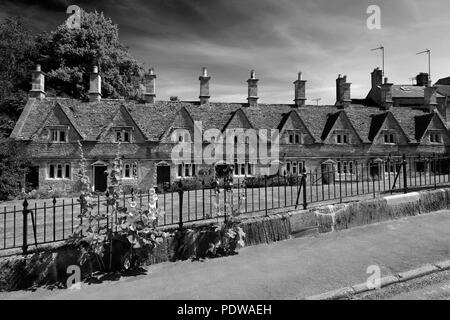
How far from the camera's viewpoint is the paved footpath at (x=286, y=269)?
19.0 ft

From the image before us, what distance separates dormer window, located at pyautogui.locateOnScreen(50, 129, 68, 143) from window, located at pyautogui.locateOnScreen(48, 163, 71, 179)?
218 centimetres

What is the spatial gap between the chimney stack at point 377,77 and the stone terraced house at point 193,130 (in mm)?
1792

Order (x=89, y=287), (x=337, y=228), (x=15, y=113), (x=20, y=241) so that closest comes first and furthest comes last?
(x=89, y=287)
(x=20, y=241)
(x=337, y=228)
(x=15, y=113)

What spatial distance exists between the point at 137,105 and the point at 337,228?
2737cm

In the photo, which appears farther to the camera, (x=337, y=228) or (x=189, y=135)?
(x=189, y=135)

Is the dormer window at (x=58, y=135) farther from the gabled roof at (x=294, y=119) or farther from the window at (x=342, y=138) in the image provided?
the window at (x=342, y=138)

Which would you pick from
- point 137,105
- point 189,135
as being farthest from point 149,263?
point 137,105

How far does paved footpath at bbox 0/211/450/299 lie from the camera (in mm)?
5777

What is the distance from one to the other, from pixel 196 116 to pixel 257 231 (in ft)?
84.0

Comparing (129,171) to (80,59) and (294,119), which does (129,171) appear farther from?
(294,119)

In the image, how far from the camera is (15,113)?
3491cm

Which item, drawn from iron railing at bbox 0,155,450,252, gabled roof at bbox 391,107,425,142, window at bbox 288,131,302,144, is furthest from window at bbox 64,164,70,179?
gabled roof at bbox 391,107,425,142

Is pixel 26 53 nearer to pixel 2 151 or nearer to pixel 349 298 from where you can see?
pixel 2 151

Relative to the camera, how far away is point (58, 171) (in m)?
28.5
